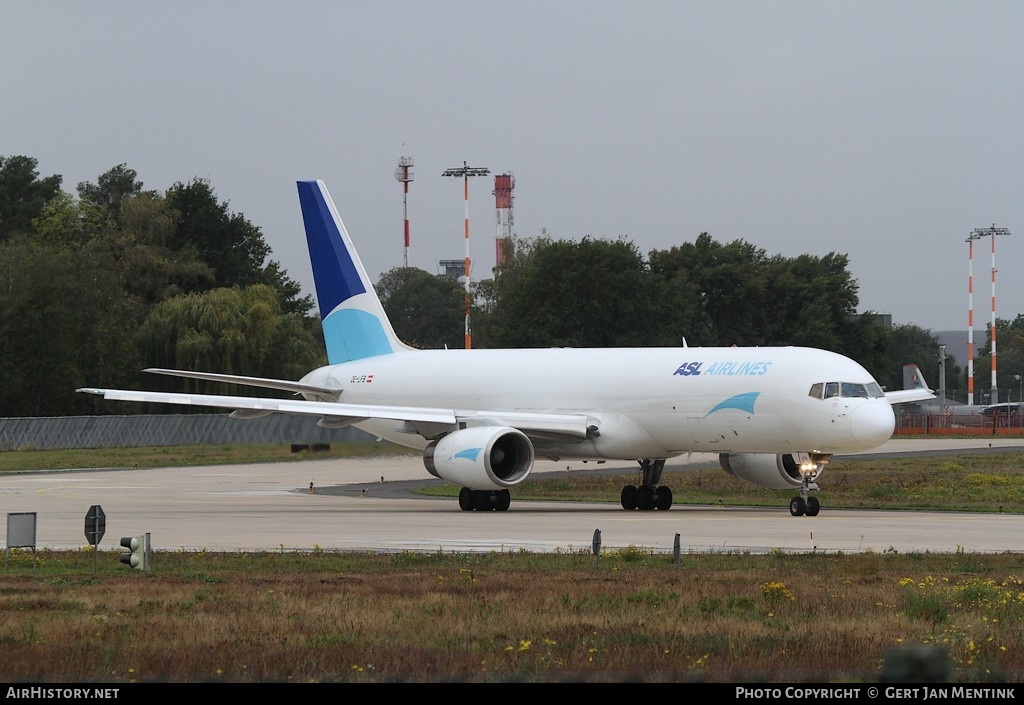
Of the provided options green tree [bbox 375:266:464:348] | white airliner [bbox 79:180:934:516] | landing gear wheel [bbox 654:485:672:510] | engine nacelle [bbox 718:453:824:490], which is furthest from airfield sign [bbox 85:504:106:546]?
green tree [bbox 375:266:464:348]

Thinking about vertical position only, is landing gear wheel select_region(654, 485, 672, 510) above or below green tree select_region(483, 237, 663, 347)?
below

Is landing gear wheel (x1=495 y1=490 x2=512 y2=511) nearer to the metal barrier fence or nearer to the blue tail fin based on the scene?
the blue tail fin

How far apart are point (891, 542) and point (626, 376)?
41.8 feet

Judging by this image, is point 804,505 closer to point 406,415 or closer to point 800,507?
point 800,507

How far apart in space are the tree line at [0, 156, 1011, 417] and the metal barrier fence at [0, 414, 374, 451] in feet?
17.5

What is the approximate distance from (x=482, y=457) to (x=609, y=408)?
13.8 ft

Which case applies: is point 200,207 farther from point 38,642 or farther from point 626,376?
point 38,642

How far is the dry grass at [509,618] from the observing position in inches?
508

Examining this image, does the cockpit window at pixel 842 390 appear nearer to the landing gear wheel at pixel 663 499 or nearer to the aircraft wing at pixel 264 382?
the landing gear wheel at pixel 663 499

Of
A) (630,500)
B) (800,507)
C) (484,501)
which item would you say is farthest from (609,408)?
(800,507)

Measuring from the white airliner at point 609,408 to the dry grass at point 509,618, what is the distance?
11682 millimetres

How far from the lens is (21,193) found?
415 ft

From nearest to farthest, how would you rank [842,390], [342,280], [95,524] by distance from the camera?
[95,524]
[842,390]
[342,280]

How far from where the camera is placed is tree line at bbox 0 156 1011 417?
290ft
